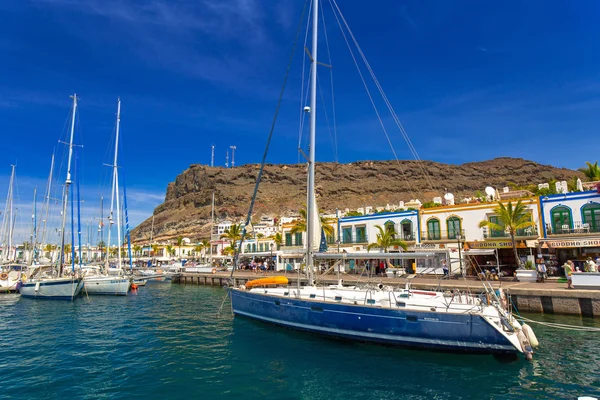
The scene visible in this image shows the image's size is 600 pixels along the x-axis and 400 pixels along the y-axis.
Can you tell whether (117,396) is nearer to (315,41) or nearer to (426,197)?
(315,41)

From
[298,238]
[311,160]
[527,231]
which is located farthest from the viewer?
[298,238]

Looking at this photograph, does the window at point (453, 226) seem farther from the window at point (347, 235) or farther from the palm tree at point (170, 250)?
the palm tree at point (170, 250)

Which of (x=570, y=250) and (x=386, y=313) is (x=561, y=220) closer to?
(x=570, y=250)

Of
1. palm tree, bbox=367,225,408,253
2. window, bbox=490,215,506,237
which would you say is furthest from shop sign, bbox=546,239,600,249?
palm tree, bbox=367,225,408,253

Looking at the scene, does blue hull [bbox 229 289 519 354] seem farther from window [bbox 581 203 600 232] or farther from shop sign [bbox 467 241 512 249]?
window [bbox 581 203 600 232]

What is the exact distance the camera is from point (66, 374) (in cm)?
1316

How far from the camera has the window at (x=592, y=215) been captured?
29.5 m

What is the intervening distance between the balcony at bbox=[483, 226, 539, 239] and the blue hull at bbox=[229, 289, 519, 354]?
2365 cm

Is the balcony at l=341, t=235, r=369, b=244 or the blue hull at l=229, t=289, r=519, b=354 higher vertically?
the balcony at l=341, t=235, r=369, b=244

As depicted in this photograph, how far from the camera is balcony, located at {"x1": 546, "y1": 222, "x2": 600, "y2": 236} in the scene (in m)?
29.5

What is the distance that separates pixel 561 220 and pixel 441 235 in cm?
1031

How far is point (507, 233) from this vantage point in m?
33.3

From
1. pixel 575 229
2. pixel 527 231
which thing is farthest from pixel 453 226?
pixel 575 229

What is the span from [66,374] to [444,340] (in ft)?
46.2
